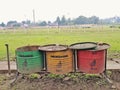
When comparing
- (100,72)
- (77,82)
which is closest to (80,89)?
(77,82)

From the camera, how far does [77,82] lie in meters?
5.62

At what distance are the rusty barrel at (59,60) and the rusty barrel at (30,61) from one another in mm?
180

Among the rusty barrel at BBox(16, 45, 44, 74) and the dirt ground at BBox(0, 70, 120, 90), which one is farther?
the rusty barrel at BBox(16, 45, 44, 74)

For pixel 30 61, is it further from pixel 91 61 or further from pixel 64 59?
pixel 91 61

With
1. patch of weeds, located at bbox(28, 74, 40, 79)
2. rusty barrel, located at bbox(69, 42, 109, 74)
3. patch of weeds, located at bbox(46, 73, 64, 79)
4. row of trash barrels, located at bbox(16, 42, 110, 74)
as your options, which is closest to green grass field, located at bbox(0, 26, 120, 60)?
patch of weeds, located at bbox(28, 74, 40, 79)

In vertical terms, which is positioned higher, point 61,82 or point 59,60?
point 59,60

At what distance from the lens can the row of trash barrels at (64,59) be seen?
17.9ft

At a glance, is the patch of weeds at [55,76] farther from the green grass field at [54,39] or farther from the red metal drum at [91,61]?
the green grass field at [54,39]

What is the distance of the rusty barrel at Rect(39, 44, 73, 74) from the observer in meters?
5.49

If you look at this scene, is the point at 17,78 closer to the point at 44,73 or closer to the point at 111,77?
the point at 44,73

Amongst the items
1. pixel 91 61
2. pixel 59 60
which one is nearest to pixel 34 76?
pixel 59 60

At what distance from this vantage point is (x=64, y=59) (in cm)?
551

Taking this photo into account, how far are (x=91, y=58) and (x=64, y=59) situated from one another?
0.61 m

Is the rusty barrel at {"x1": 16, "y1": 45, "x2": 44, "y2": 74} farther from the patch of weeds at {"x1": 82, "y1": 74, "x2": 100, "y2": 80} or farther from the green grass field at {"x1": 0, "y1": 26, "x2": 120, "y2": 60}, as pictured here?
the green grass field at {"x1": 0, "y1": 26, "x2": 120, "y2": 60}
